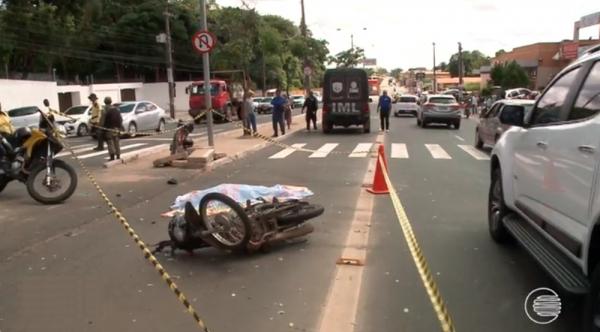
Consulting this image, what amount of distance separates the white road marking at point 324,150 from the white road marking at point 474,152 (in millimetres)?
3880

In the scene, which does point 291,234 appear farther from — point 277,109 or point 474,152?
point 277,109

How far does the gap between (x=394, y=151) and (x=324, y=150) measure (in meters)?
2.05

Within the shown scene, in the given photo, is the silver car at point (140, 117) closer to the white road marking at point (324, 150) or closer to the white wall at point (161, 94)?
the white road marking at point (324, 150)

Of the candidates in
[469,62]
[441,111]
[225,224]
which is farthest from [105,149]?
[469,62]

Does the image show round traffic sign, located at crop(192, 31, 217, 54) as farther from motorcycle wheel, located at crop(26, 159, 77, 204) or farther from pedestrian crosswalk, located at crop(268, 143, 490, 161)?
motorcycle wheel, located at crop(26, 159, 77, 204)

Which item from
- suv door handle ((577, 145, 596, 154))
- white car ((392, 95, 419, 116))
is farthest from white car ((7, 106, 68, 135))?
suv door handle ((577, 145, 596, 154))

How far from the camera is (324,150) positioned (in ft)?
59.1

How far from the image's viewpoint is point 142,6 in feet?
199

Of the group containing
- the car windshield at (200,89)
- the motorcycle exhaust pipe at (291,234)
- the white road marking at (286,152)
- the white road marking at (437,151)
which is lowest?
the white road marking at (437,151)

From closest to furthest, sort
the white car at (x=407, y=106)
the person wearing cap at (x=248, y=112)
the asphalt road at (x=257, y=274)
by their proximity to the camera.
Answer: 1. the asphalt road at (x=257, y=274)
2. the person wearing cap at (x=248, y=112)
3. the white car at (x=407, y=106)

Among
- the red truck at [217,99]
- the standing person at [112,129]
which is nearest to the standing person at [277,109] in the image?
the standing person at [112,129]

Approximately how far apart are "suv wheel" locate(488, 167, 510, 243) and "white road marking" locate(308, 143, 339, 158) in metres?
9.64

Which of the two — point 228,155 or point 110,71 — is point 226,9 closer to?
point 228,155

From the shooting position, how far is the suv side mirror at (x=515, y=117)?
5512mm
